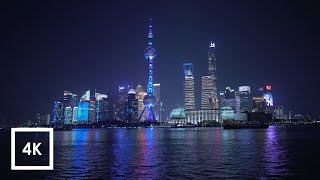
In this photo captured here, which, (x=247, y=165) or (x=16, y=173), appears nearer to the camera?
(x=16, y=173)

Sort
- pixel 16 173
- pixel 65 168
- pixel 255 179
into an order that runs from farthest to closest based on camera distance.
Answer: pixel 65 168, pixel 16 173, pixel 255 179

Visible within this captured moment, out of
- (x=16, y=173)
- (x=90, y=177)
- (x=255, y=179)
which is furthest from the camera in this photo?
(x=16, y=173)

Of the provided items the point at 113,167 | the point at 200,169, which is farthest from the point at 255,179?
the point at 113,167

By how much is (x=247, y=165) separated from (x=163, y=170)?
11.1m

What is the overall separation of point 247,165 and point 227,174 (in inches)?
333

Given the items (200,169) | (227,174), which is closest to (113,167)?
(200,169)

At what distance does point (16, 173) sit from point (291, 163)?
3347 centimetres

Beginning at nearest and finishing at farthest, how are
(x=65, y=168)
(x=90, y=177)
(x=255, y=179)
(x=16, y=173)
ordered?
1. (x=255, y=179)
2. (x=90, y=177)
3. (x=16, y=173)
4. (x=65, y=168)

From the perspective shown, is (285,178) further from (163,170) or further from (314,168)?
(163,170)

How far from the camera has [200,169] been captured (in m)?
43.3

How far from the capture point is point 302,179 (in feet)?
118

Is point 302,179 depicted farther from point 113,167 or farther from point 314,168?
point 113,167

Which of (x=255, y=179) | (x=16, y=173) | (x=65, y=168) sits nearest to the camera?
(x=255, y=179)

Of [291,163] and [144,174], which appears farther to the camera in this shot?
[291,163]
